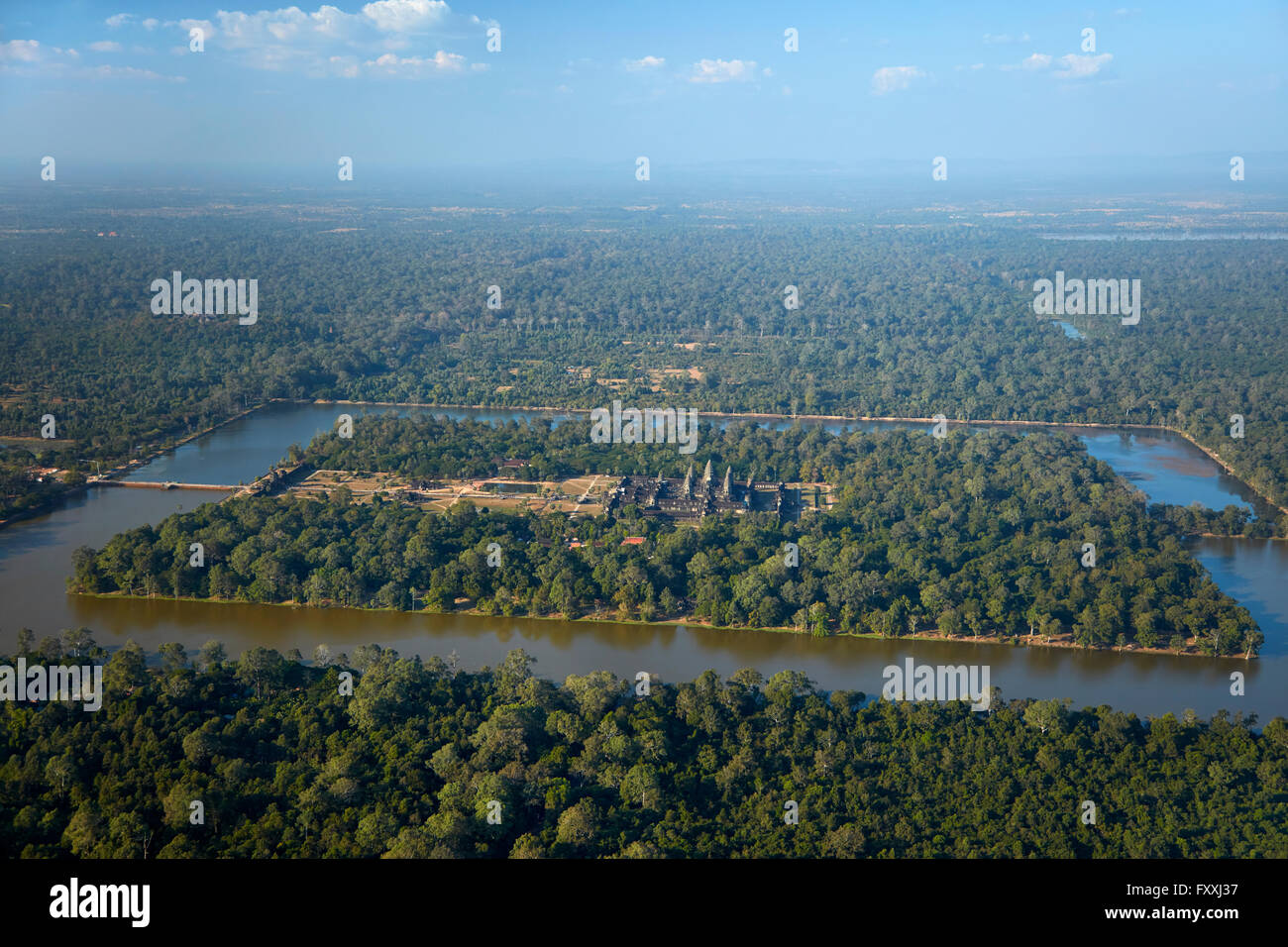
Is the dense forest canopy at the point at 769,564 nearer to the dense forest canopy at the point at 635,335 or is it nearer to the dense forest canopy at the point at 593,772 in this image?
the dense forest canopy at the point at 593,772

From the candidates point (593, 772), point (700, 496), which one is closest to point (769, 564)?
point (700, 496)

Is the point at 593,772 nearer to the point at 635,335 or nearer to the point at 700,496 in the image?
the point at 700,496

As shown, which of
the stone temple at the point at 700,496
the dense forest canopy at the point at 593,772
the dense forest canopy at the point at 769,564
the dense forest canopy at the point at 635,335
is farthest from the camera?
the dense forest canopy at the point at 635,335

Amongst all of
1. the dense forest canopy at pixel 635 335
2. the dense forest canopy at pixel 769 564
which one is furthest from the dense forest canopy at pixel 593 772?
the dense forest canopy at pixel 635 335

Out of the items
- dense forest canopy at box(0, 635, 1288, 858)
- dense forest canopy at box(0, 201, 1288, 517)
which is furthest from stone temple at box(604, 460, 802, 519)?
dense forest canopy at box(0, 201, 1288, 517)

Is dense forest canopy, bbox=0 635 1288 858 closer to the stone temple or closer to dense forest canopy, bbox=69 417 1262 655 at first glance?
dense forest canopy, bbox=69 417 1262 655
